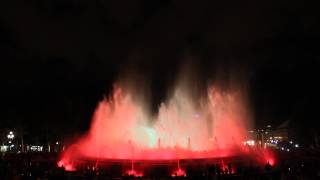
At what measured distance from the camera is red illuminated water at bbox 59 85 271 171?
146ft

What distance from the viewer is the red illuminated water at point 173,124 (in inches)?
1751

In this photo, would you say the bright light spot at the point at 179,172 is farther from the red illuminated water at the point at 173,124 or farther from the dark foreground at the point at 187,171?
the red illuminated water at the point at 173,124

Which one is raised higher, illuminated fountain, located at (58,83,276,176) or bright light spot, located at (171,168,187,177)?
illuminated fountain, located at (58,83,276,176)

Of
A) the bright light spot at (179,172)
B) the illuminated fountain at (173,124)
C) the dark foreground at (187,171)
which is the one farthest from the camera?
the illuminated fountain at (173,124)

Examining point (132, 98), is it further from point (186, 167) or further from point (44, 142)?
point (186, 167)

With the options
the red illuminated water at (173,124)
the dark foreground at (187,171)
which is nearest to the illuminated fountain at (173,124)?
the red illuminated water at (173,124)

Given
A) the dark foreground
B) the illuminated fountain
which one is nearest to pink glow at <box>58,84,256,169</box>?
the illuminated fountain

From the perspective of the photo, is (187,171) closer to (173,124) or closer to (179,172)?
(179,172)

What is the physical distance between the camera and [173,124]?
2080 inches

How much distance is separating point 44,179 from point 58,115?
49.5 meters

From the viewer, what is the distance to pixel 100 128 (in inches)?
1836

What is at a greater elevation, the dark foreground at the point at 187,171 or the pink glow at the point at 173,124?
the pink glow at the point at 173,124

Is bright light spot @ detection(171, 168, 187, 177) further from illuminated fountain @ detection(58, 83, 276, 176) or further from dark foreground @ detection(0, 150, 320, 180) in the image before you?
illuminated fountain @ detection(58, 83, 276, 176)

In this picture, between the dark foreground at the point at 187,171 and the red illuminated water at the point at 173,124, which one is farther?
the red illuminated water at the point at 173,124
